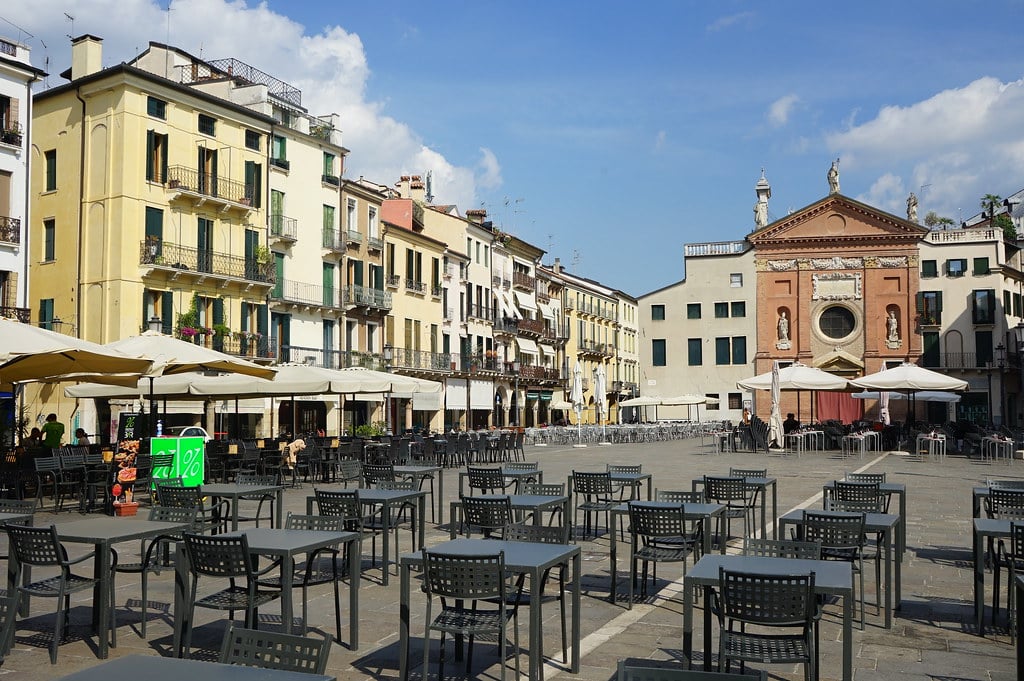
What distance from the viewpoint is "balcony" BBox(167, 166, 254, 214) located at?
35.7m

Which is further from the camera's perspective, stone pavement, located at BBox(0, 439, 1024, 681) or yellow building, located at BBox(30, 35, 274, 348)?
yellow building, located at BBox(30, 35, 274, 348)

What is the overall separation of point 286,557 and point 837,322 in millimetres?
57651

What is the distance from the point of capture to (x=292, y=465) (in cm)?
2166

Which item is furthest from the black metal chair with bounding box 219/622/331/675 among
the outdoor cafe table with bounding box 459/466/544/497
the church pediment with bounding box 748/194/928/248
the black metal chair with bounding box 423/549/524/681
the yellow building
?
the church pediment with bounding box 748/194/928/248

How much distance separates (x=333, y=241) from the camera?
44.0 m

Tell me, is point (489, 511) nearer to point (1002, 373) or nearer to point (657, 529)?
point (657, 529)

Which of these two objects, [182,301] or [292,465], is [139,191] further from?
[292,465]

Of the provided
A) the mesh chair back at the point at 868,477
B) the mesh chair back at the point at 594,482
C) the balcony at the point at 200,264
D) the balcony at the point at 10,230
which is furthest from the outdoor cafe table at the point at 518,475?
the balcony at the point at 200,264

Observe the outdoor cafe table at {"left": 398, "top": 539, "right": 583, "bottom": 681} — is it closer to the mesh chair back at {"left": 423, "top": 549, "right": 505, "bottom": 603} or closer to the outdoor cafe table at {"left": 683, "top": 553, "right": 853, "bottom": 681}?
the mesh chair back at {"left": 423, "top": 549, "right": 505, "bottom": 603}

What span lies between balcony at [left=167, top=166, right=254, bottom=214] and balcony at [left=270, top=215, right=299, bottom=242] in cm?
177

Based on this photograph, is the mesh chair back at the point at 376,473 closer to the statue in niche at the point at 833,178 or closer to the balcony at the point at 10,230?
the balcony at the point at 10,230

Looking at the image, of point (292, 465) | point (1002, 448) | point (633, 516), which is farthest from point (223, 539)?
point (1002, 448)

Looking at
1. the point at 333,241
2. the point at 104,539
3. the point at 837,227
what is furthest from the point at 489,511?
the point at 837,227

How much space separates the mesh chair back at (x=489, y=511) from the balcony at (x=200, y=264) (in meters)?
27.7
